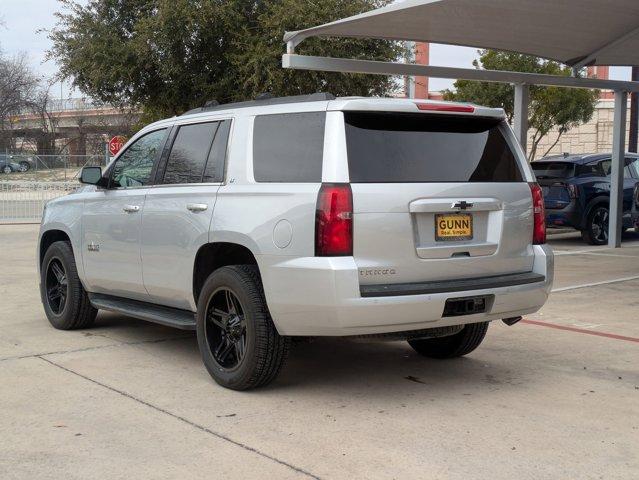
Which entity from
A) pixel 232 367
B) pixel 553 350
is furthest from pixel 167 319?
pixel 553 350

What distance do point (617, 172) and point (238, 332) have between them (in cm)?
1146

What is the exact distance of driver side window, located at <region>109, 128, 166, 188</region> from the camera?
22.4 feet

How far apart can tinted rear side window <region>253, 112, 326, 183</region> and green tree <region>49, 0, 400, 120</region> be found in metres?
13.1

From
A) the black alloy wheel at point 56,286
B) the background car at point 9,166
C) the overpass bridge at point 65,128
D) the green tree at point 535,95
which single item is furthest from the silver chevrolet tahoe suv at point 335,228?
the overpass bridge at point 65,128

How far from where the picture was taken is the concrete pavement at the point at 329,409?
437cm

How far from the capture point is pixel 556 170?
16.1 m

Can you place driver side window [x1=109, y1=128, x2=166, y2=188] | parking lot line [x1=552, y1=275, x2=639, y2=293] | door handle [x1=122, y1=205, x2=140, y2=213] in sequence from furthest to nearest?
1. parking lot line [x1=552, y1=275, x2=639, y2=293]
2. driver side window [x1=109, y1=128, x2=166, y2=188]
3. door handle [x1=122, y1=205, x2=140, y2=213]

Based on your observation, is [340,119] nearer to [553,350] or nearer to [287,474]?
[287,474]

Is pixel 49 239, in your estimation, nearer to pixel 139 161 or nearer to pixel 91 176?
pixel 91 176

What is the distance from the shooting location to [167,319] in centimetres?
630

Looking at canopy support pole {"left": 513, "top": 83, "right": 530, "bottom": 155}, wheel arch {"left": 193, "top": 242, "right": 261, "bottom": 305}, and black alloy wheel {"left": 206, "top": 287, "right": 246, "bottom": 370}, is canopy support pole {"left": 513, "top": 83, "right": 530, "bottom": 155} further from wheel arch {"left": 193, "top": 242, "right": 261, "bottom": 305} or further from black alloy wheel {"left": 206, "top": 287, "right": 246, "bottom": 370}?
black alloy wheel {"left": 206, "top": 287, "right": 246, "bottom": 370}

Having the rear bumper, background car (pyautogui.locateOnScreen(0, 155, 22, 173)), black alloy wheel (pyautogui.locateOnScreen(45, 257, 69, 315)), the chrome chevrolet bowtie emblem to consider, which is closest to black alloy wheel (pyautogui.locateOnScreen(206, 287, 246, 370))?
the rear bumper

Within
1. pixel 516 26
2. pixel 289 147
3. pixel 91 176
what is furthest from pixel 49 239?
pixel 516 26

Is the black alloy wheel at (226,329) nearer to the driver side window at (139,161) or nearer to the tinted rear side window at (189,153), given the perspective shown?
the tinted rear side window at (189,153)
